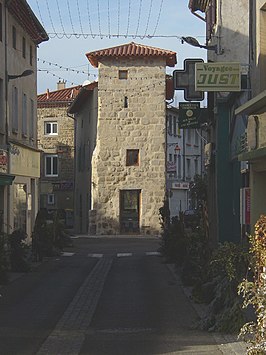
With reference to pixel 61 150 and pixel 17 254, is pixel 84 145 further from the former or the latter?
pixel 17 254

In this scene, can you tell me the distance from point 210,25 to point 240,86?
31.2ft

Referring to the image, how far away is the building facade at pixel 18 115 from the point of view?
25.8 m

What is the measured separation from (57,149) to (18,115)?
2872cm

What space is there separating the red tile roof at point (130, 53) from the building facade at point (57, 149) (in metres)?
15.3

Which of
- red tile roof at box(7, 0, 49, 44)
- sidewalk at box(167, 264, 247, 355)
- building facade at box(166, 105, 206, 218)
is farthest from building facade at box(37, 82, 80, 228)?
sidewalk at box(167, 264, 247, 355)

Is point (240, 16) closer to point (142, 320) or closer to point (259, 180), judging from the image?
point (259, 180)

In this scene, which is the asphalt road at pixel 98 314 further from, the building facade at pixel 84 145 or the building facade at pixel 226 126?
the building facade at pixel 84 145

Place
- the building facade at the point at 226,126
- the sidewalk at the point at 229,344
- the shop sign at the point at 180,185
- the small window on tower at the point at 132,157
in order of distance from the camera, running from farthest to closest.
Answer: the shop sign at the point at 180,185 < the small window on tower at the point at 132,157 < the building facade at the point at 226,126 < the sidewalk at the point at 229,344

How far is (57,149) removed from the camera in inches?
2261

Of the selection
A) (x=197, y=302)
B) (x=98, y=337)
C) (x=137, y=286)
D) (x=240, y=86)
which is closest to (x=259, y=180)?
(x=240, y=86)

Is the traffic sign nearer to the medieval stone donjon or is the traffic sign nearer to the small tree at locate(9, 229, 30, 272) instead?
the small tree at locate(9, 229, 30, 272)

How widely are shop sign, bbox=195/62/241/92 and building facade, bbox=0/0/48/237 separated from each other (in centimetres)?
717

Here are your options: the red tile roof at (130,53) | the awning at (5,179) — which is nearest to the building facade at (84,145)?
the red tile roof at (130,53)

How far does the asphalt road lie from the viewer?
31.7 feet
